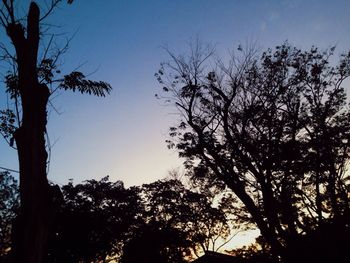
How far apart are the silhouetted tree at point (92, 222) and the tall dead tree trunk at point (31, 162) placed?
98.4 feet

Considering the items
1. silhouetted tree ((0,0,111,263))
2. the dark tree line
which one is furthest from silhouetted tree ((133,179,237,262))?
silhouetted tree ((0,0,111,263))

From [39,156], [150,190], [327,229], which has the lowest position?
[327,229]

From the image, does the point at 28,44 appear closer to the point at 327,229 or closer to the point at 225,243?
the point at 327,229

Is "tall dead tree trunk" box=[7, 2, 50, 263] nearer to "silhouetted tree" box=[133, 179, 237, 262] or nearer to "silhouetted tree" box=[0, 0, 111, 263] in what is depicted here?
"silhouetted tree" box=[0, 0, 111, 263]

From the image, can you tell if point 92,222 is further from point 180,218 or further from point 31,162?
point 31,162

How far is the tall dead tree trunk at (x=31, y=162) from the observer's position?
2879 millimetres

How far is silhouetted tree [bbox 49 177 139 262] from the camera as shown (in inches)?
1232

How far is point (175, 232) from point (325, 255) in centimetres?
2615

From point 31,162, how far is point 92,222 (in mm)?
32763

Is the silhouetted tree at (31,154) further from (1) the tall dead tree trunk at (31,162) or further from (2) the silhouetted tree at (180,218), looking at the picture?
(2) the silhouetted tree at (180,218)

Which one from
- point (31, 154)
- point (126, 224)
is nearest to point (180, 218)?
point (126, 224)

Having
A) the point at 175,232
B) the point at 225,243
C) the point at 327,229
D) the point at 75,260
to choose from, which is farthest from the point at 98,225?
the point at 327,229

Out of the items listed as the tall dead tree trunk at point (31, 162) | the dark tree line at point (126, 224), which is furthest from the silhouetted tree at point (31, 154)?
the dark tree line at point (126, 224)

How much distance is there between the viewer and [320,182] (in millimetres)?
16375
